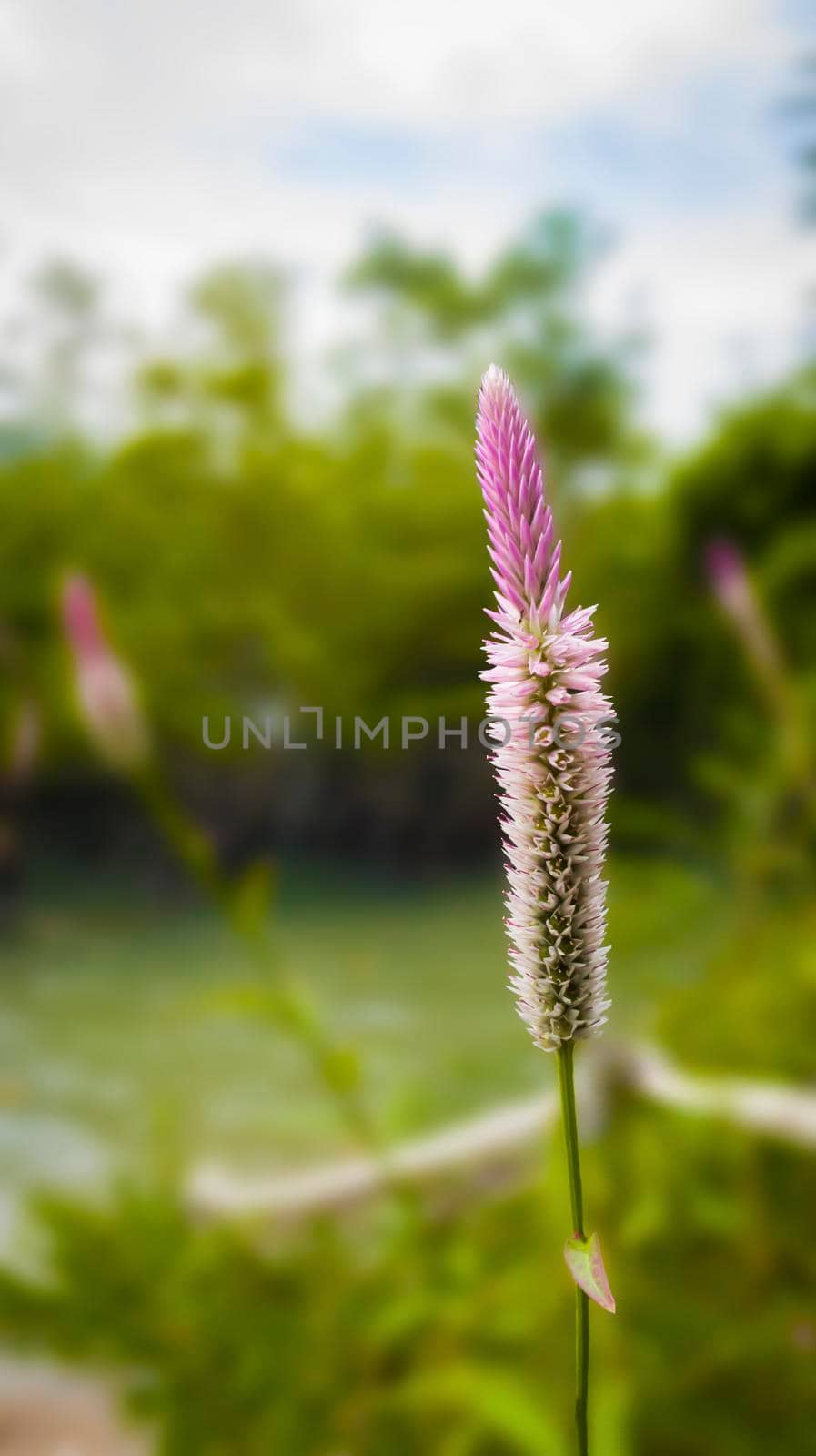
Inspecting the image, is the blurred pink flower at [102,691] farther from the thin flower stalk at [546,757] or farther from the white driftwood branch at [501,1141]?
the thin flower stalk at [546,757]

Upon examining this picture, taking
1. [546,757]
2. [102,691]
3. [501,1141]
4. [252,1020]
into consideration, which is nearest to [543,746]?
[546,757]

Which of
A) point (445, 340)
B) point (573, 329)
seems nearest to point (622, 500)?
point (573, 329)

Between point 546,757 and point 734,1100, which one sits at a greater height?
point 546,757

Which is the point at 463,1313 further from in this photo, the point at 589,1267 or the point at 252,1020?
the point at 589,1267

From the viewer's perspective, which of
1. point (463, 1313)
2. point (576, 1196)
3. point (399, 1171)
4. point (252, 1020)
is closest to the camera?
point (576, 1196)

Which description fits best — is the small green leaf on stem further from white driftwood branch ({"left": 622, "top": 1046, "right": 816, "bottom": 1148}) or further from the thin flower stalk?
white driftwood branch ({"left": 622, "top": 1046, "right": 816, "bottom": 1148})

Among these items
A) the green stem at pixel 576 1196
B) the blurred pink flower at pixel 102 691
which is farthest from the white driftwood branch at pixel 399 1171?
the green stem at pixel 576 1196
